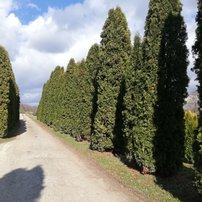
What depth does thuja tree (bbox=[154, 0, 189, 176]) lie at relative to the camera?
13.8 meters

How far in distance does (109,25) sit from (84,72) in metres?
10.3

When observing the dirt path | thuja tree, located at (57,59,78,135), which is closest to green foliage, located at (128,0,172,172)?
the dirt path

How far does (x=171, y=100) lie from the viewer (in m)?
13.8

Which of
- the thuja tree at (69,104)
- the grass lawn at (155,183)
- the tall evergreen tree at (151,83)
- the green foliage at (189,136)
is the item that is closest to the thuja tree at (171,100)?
the tall evergreen tree at (151,83)

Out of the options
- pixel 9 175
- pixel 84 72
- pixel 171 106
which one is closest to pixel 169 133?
pixel 171 106

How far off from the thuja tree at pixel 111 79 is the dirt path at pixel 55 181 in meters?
2.23

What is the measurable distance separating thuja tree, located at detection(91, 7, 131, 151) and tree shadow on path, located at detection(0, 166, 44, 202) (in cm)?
600

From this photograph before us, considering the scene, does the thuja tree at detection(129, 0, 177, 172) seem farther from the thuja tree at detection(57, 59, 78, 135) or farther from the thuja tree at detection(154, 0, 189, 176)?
the thuja tree at detection(57, 59, 78, 135)

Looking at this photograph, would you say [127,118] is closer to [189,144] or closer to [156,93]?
[156,93]

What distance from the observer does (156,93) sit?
14156mm

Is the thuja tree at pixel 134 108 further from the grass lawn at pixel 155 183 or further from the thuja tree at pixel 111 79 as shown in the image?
the thuja tree at pixel 111 79

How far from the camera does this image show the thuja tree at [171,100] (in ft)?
45.2

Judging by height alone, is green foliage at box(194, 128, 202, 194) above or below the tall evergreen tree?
below

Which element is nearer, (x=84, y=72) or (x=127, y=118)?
(x=127, y=118)
